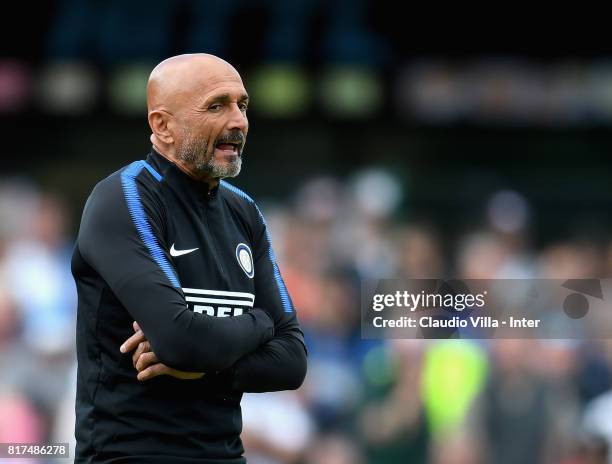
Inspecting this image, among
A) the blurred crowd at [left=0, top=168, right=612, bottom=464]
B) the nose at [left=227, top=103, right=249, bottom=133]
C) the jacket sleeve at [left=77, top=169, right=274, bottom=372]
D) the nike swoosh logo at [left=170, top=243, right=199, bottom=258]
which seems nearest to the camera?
the jacket sleeve at [left=77, top=169, right=274, bottom=372]

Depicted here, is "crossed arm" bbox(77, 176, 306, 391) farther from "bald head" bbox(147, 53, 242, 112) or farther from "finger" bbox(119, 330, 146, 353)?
"bald head" bbox(147, 53, 242, 112)

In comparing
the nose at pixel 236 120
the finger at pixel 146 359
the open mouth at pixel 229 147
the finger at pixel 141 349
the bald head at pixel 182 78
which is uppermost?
the bald head at pixel 182 78

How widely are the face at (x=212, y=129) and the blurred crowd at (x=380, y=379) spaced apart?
3145mm

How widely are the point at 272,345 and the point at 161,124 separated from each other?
0.66m

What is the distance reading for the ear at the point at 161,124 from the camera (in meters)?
3.09

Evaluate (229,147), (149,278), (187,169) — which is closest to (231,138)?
(229,147)

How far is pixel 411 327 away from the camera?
4754mm

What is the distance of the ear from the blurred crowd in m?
3.10

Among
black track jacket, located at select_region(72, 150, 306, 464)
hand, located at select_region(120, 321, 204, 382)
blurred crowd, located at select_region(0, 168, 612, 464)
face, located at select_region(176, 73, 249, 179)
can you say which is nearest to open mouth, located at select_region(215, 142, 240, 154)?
face, located at select_region(176, 73, 249, 179)

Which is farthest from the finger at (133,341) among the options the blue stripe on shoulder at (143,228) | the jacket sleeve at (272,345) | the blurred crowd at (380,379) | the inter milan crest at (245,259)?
the blurred crowd at (380,379)

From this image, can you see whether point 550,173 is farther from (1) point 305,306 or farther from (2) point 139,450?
(2) point 139,450

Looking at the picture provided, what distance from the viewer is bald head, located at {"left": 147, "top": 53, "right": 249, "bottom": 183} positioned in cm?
305

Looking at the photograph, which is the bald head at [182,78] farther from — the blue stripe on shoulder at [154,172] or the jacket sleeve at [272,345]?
the jacket sleeve at [272,345]

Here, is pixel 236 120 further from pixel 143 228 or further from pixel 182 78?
pixel 143 228
